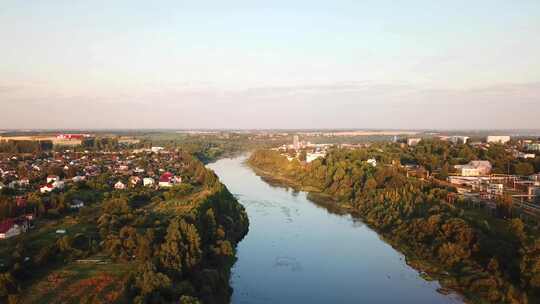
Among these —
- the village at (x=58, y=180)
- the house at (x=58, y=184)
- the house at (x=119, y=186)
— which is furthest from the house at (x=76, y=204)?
the house at (x=119, y=186)

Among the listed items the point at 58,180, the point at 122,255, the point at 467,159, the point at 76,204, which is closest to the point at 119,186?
the point at 58,180

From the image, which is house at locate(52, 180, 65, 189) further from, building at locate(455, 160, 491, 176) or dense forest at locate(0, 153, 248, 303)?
building at locate(455, 160, 491, 176)

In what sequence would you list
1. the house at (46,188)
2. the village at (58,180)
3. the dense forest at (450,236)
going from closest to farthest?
1. the dense forest at (450,236)
2. the village at (58,180)
3. the house at (46,188)

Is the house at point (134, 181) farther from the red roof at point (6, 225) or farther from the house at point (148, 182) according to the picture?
the red roof at point (6, 225)

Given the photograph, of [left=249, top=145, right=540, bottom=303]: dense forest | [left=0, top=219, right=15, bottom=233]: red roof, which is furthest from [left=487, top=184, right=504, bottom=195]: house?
[left=0, top=219, right=15, bottom=233]: red roof

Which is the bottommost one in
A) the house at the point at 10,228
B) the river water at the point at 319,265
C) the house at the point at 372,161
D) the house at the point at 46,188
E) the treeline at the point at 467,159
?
the river water at the point at 319,265

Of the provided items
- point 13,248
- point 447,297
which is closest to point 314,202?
point 447,297

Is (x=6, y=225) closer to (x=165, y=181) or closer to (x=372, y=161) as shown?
(x=165, y=181)
